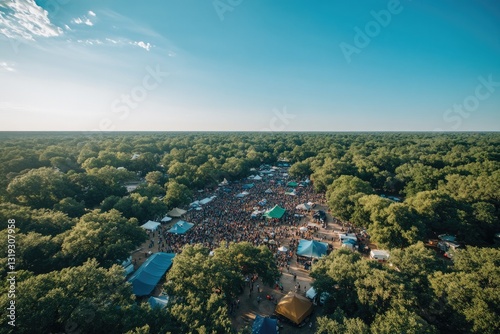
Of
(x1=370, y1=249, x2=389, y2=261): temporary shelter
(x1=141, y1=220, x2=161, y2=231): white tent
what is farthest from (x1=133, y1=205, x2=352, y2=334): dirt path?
(x1=370, y1=249, x2=389, y2=261): temporary shelter

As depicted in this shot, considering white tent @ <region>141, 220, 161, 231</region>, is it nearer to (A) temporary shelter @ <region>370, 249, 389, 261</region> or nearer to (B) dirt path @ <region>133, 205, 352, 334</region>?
(B) dirt path @ <region>133, 205, 352, 334</region>

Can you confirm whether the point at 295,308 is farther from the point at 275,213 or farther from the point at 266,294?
the point at 275,213

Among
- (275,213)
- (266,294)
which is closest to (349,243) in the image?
(275,213)

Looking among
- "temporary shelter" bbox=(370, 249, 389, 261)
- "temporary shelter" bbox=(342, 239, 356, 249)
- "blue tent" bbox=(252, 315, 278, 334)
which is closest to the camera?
"blue tent" bbox=(252, 315, 278, 334)

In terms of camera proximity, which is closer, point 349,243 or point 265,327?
point 265,327

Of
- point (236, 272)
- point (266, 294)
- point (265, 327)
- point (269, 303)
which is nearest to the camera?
point (265, 327)

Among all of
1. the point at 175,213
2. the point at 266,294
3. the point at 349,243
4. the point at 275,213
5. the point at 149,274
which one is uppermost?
the point at 275,213

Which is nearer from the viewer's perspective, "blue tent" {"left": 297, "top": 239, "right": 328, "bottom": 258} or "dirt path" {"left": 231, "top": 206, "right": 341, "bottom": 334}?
"dirt path" {"left": 231, "top": 206, "right": 341, "bottom": 334}
